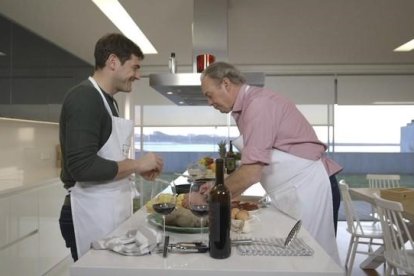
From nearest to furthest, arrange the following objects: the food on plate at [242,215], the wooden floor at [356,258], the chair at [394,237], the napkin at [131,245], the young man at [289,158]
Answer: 1. the napkin at [131,245]
2. the food on plate at [242,215]
3. the young man at [289,158]
4. the chair at [394,237]
5. the wooden floor at [356,258]

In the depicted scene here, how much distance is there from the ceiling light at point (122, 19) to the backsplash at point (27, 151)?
4.12 feet

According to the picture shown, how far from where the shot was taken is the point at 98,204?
55.8 inches

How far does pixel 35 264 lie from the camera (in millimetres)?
2910

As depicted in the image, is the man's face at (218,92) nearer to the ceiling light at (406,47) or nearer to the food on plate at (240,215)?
the food on plate at (240,215)

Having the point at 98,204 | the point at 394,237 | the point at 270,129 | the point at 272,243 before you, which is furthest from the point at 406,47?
the point at 98,204

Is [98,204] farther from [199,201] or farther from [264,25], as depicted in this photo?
[264,25]

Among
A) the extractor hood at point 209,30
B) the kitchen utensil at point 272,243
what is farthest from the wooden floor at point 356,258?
the kitchen utensil at point 272,243

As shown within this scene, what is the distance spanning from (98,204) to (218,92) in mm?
700

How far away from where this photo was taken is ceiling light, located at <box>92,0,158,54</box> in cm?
301

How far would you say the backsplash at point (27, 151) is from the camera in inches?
138

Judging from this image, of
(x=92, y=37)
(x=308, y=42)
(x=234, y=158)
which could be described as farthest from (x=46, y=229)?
(x=308, y=42)

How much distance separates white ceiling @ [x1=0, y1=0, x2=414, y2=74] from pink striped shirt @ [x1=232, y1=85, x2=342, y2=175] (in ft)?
5.21

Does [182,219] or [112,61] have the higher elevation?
[112,61]

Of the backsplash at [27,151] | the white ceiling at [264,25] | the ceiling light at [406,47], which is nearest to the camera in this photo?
the white ceiling at [264,25]
